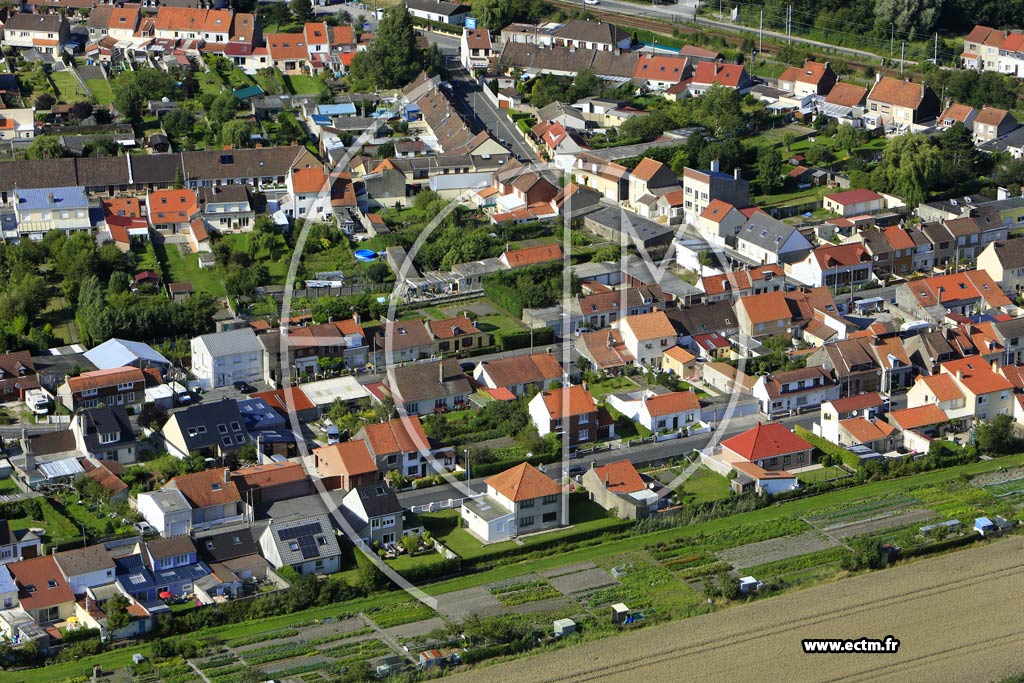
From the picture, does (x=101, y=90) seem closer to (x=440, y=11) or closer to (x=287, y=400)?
(x=440, y=11)

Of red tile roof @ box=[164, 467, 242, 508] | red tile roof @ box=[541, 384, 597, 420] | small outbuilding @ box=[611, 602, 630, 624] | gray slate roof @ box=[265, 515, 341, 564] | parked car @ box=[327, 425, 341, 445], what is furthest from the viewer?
red tile roof @ box=[541, 384, 597, 420]

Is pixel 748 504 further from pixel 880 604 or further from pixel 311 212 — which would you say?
pixel 311 212

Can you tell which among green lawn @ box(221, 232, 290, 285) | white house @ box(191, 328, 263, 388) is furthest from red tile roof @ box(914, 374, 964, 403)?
green lawn @ box(221, 232, 290, 285)

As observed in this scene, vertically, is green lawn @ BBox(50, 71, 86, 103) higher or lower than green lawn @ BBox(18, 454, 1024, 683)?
higher

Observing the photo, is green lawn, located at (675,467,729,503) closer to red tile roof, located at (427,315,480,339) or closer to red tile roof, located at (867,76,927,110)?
red tile roof, located at (427,315,480,339)

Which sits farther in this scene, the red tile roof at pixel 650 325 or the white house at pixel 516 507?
the red tile roof at pixel 650 325

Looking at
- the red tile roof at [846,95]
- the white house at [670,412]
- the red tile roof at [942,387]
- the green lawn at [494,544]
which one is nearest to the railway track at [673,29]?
the red tile roof at [846,95]

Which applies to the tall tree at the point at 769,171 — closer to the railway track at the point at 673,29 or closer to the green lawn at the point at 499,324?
the green lawn at the point at 499,324
